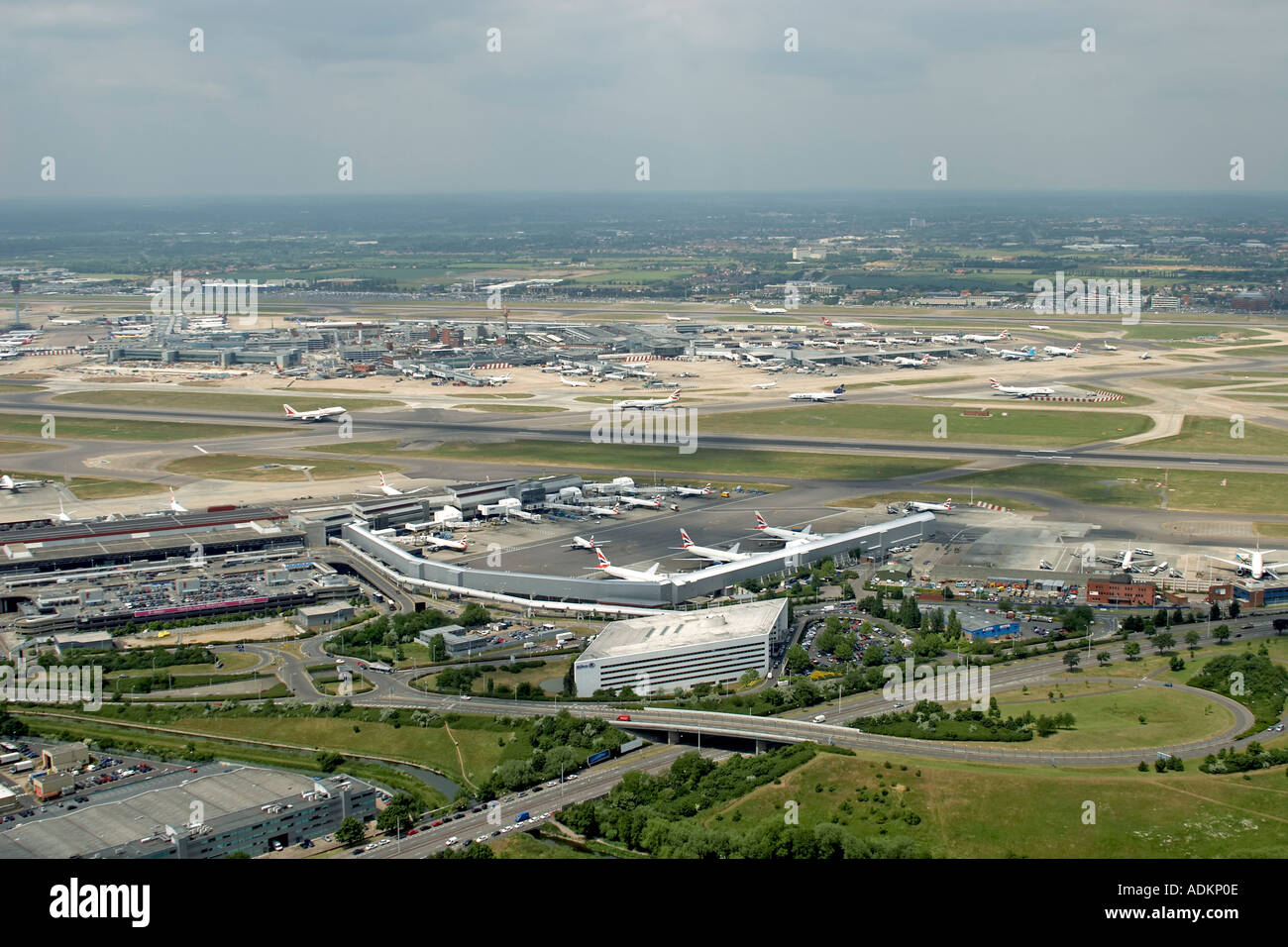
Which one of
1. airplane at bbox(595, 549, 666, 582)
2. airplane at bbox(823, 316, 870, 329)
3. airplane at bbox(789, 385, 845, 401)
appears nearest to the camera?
airplane at bbox(595, 549, 666, 582)

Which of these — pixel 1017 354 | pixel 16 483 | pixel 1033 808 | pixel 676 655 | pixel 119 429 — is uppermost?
pixel 1017 354

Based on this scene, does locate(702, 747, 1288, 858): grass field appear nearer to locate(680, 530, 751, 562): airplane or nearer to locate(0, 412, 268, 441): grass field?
locate(680, 530, 751, 562): airplane

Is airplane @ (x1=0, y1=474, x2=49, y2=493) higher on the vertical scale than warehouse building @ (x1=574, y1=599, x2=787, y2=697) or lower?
higher

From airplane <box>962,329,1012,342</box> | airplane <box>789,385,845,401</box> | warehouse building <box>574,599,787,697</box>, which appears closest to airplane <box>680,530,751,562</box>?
warehouse building <box>574,599,787,697</box>

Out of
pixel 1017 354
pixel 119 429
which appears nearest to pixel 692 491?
pixel 119 429

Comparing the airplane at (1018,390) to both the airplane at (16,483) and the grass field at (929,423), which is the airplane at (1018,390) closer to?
the grass field at (929,423)

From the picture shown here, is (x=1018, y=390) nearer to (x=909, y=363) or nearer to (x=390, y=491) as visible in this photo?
(x=909, y=363)

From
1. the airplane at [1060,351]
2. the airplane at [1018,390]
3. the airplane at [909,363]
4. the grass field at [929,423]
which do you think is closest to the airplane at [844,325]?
the airplane at [909,363]
